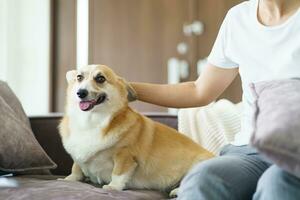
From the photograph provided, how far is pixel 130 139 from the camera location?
1.37 metres

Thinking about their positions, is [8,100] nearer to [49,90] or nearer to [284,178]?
[284,178]

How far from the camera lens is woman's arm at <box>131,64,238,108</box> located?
132 centimetres

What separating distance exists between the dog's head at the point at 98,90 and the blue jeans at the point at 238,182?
1.59 ft

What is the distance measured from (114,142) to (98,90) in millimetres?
153

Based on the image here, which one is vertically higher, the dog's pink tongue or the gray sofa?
the dog's pink tongue

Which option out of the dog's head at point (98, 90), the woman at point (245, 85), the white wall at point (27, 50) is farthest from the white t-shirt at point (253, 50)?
the white wall at point (27, 50)

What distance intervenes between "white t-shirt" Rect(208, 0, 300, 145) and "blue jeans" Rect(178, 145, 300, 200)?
98 millimetres

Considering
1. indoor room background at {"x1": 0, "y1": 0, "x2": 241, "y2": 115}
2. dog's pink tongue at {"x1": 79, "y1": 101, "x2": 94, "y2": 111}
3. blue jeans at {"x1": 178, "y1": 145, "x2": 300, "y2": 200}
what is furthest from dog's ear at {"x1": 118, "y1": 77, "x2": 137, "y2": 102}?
indoor room background at {"x1": 0, "y1": 0, "x2": 241, "y2": 115}

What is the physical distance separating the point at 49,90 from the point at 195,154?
185 centimetres

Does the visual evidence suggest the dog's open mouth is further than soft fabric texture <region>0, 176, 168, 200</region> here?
Yes

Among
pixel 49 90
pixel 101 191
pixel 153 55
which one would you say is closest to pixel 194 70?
pixel 153 55

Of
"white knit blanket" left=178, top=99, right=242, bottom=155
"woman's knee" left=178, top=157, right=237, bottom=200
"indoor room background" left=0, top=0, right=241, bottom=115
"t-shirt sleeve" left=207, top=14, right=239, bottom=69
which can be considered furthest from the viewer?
"indoor room background" left=0, top=0, right=241, bottom=115

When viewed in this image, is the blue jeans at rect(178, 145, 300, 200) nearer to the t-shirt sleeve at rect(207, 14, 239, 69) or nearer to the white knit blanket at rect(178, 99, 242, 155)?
the t-shirt sleeve at rect(207, 14, 239, 69)

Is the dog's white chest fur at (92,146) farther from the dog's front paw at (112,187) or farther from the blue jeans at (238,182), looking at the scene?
the blue jeans at (238,182)
